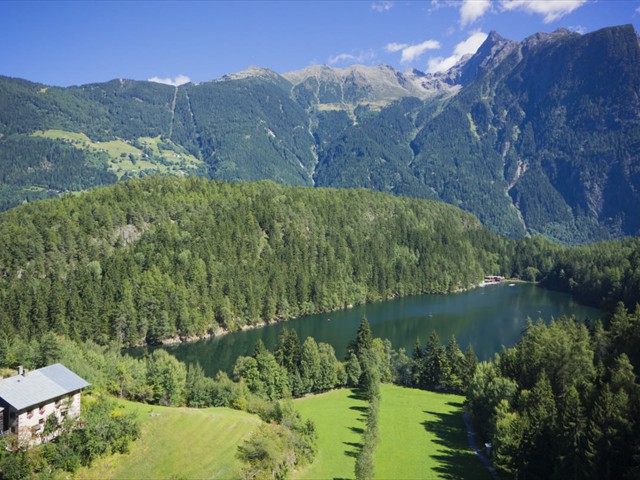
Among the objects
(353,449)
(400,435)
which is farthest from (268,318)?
(353,449)

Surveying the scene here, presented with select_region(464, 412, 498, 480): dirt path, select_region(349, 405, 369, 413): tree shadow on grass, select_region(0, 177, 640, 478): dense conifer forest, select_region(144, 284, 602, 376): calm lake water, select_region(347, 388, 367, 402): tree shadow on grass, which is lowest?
select_region(144, 284, 602, 376): calm lake water

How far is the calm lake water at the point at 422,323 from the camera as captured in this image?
119050mm

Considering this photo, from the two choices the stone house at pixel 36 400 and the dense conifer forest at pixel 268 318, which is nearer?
the stone house at pixel 36 400

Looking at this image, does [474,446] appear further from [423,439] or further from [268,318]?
[268,318]

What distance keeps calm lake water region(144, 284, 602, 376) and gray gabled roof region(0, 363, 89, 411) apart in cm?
5128

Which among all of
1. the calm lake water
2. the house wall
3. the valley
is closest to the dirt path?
the valley

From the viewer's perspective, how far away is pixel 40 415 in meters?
47.2

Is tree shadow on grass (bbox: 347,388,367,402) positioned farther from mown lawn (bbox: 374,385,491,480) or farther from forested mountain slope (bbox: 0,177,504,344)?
forested mountain slope (bbox: 0,177,504,344)

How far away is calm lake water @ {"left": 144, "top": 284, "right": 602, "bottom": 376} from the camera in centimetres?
11905

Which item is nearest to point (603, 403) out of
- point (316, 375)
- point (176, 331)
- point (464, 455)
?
point (464, 455)

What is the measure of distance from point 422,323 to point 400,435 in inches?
3132

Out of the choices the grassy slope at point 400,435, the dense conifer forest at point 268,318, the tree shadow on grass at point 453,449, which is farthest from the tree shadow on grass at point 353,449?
the tree shadow on grass at point 453,449

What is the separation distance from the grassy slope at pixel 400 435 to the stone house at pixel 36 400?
24.5 meters

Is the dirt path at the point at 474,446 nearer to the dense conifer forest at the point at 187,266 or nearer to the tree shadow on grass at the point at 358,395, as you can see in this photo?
the tree shadow on grass at the point at 358,395
